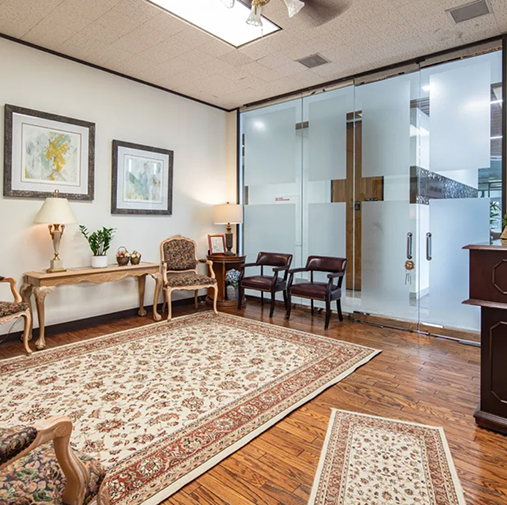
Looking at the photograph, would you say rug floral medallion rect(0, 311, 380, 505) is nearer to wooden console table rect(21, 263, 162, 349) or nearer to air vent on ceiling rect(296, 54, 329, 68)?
wooden console table rect(21, 263, 162, 349)

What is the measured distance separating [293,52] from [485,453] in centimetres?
400

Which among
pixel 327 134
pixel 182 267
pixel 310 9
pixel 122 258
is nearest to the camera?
pixel 310 9

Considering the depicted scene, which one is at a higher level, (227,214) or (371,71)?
(371,71)

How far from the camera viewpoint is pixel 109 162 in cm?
471

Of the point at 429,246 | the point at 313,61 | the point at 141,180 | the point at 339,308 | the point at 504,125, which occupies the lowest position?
the point at 339,308

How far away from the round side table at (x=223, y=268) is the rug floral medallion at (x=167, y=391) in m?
1.32

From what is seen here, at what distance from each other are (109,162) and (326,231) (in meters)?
2.99

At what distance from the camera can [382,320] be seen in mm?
4641

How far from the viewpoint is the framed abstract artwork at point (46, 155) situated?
3.86 m

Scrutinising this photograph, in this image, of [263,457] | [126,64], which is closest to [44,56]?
[126,64]

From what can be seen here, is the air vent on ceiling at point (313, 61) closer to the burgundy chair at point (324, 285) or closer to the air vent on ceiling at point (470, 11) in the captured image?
the air vent on ceiling at point (470, 11)

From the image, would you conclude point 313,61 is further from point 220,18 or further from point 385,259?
point 385,259

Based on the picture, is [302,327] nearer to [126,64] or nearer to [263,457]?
[263,457]

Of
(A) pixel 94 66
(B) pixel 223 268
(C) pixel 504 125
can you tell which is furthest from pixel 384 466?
(A) pixel 94 66
